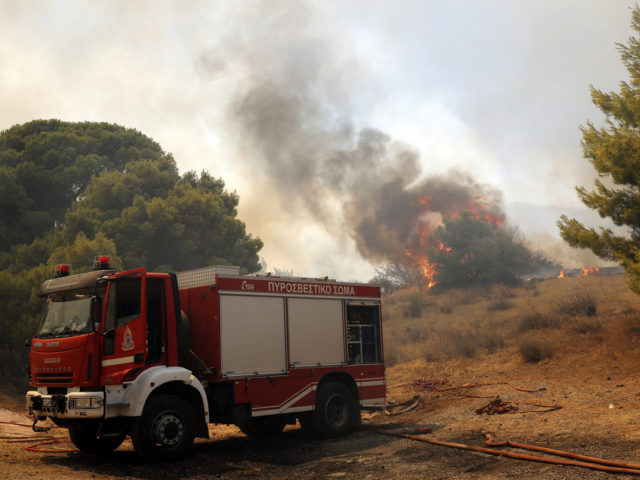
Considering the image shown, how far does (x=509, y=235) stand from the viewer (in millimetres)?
44500

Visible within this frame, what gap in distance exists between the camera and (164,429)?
30.1ft

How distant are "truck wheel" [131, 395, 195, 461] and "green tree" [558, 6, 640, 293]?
495 inches

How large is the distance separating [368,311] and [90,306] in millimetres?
6474

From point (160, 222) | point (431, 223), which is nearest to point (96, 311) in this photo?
point (160, 222)

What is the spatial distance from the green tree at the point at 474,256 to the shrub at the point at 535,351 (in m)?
21.2

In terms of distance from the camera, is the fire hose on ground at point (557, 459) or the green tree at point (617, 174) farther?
the green tree at point (617, 174)

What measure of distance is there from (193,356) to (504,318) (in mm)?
19591

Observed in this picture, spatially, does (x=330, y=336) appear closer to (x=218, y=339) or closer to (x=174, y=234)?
(x=218, y=339)

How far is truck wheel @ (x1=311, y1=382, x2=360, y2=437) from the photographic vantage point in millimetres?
11883

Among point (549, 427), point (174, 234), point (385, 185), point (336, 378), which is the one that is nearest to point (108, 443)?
point (336, 378)

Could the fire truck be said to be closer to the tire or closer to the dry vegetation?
the tire

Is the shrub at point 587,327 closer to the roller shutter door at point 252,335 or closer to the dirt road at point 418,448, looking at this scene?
the dirt road at point 418,448

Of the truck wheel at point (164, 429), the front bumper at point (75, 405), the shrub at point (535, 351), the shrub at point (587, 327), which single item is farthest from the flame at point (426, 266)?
the front bumper at point (75, 405)

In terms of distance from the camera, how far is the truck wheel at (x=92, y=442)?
10250mm
